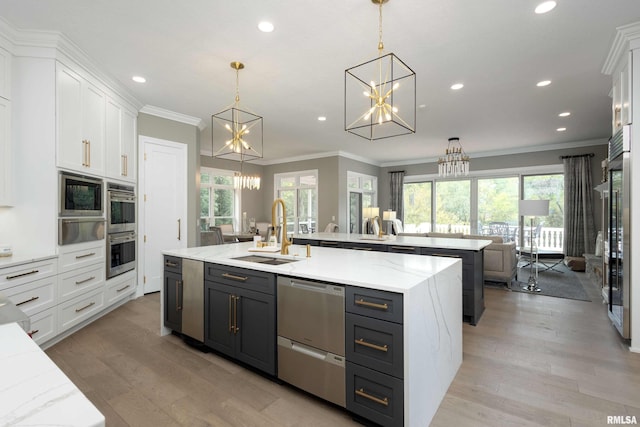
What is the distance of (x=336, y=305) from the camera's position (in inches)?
75.3

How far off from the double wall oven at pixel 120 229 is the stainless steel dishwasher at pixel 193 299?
1.51 m

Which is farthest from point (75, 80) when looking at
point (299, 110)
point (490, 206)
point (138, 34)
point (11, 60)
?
point (490, 206)

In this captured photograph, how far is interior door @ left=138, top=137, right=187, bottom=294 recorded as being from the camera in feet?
15.0

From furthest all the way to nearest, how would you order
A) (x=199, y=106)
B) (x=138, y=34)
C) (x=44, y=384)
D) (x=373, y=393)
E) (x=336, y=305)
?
(x=199, y=106), (x=138, y=34), (x=336, y=305), (x=373, y=393), (x=44, y=384)

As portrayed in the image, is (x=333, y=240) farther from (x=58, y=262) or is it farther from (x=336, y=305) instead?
(x=58, y=262)

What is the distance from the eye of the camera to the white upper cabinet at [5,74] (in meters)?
2.69

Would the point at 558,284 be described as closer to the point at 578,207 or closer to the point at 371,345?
the point at 578,207

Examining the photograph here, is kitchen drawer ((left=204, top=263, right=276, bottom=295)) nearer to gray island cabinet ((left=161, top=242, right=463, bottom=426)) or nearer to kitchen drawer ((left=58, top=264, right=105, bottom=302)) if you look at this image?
gray island cabinet ((left=161, top=242, right=463, bottom=426))

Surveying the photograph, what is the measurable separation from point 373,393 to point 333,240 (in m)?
2.96

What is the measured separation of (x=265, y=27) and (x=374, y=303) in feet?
7.91

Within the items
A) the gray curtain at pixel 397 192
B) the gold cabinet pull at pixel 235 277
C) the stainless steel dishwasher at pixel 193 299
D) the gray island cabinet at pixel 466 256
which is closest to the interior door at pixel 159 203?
the stainless steel dishwasher at pixel 193 299

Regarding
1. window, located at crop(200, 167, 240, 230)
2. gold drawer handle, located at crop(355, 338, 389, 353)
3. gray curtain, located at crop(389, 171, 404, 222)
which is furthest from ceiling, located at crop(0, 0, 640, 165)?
gray curtain, located at crop(389, 171, 404, 222)

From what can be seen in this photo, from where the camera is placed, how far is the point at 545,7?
2416 millimetres

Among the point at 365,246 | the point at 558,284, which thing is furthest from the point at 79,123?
the point at 558,284
